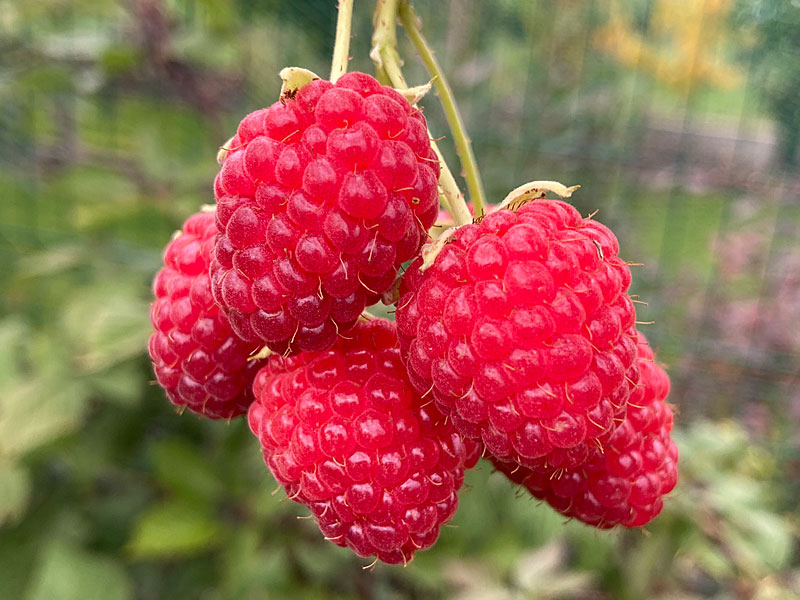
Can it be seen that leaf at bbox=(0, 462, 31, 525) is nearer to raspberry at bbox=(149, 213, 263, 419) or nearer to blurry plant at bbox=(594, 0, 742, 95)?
raspberry at bbox=(149, 213, 263, 419)

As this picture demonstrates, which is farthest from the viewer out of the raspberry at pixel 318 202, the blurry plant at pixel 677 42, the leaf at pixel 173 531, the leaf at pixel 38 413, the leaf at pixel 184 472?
the blurry plant at pixel 677 42

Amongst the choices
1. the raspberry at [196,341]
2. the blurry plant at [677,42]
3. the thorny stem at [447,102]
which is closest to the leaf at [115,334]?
the raspberry at [196,341]

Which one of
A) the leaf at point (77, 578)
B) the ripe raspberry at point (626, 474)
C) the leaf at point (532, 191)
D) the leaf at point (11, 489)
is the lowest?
the leaf at point (77, 578)

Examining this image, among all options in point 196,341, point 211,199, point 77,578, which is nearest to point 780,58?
point 211,199

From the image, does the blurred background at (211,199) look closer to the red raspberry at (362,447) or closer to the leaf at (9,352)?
the leaf at (9,352)

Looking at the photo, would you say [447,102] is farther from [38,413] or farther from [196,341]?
[38,413]

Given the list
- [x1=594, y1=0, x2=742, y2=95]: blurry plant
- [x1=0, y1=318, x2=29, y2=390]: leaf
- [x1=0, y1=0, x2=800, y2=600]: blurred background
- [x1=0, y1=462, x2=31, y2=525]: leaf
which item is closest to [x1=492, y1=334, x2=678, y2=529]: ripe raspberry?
[x1=0, y1=0, x2=800, y2=600]: blurred background
